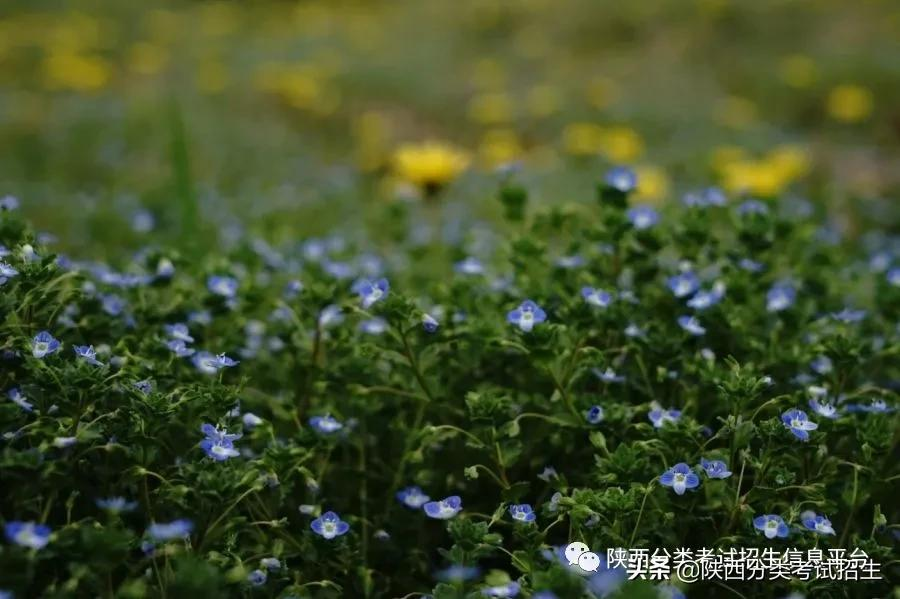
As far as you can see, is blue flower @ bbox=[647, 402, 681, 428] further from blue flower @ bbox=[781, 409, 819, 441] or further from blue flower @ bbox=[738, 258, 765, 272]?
blue flower @ bbox=[738, 258, 765, 272]

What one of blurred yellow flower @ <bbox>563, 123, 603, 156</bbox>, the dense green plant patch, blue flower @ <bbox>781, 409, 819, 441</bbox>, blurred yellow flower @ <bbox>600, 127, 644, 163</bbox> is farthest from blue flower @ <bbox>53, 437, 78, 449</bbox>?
blurred yellow flower @ <bbox>563, 123, 603, 156</bbox>

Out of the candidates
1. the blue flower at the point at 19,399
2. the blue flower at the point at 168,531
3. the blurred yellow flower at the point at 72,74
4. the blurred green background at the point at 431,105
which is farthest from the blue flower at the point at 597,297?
the blurred yellow flower at the point at 72,74

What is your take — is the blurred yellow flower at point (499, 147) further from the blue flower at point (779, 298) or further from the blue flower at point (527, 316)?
the blue flower at point (527, 316)

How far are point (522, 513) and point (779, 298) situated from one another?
3.15 feet

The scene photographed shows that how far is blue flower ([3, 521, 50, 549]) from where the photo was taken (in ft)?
3.99

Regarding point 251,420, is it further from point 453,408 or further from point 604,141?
point 604,141

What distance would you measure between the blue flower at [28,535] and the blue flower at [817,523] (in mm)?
1212

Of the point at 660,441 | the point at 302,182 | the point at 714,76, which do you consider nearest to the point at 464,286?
the point at 660,441

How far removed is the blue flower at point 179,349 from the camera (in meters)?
1.74

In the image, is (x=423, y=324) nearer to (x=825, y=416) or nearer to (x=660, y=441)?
(x=660, y=441)

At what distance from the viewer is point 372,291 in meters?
1.79

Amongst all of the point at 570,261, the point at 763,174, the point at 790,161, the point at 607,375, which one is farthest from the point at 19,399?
the point at 790,161

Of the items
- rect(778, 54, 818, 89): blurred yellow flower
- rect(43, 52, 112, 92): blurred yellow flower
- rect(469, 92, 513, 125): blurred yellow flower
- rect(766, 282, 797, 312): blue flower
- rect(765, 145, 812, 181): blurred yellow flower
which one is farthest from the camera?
rect(43, 52, 112, 92): blurred yellow flower

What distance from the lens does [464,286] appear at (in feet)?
6.82
